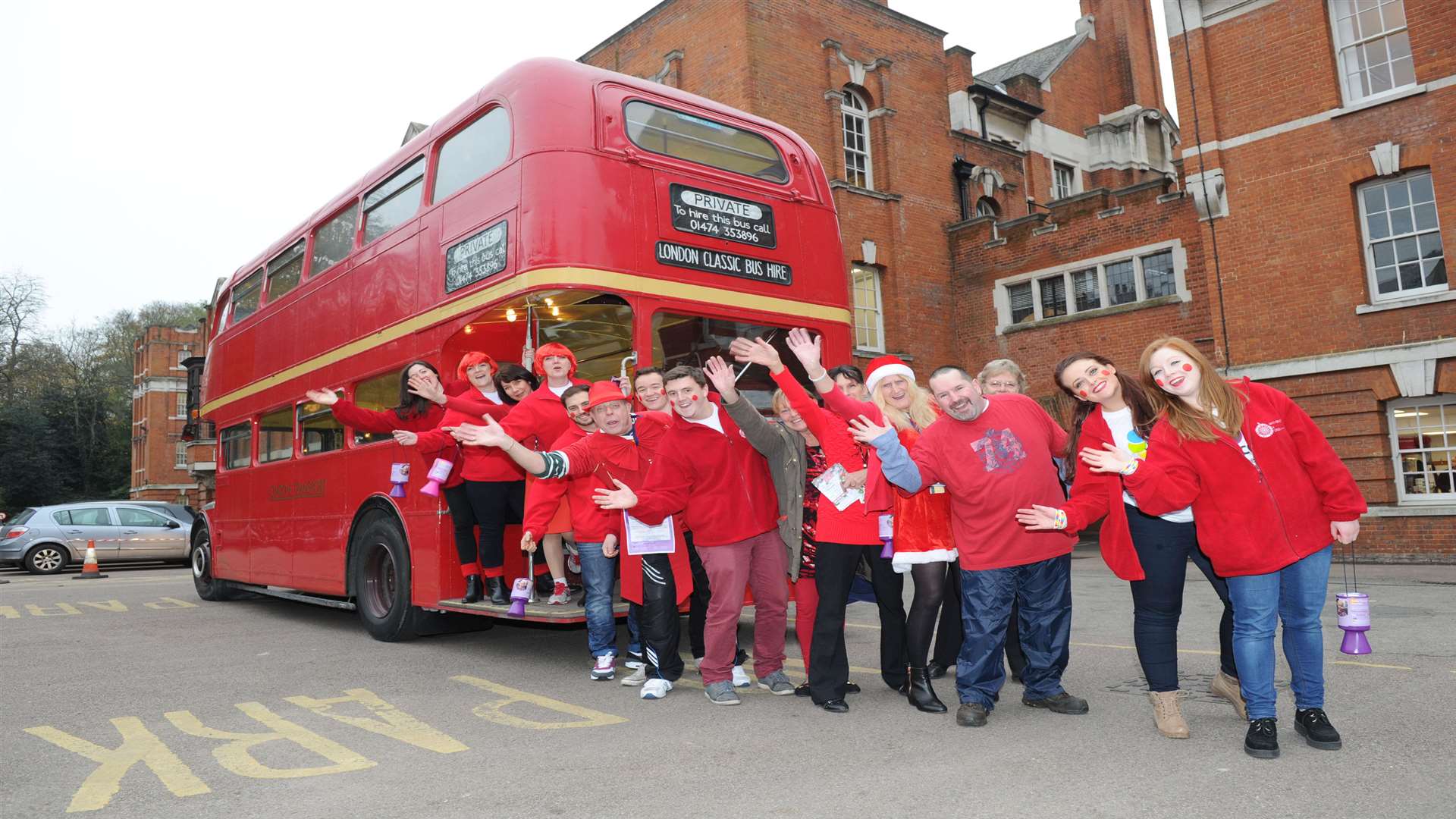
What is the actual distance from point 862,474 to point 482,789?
2363 millimetres

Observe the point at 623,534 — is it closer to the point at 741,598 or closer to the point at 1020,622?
the point at 741,598

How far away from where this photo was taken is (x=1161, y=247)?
1786 centimetres

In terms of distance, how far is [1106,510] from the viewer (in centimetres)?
446

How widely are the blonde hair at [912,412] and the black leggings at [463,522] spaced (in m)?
3.29

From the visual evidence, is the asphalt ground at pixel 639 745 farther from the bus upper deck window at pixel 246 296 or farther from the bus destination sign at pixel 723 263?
A: the bus upper deck window at pixel 246 296

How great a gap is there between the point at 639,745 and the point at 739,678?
1262 mm

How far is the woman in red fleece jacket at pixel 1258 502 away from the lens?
3971 millimetres

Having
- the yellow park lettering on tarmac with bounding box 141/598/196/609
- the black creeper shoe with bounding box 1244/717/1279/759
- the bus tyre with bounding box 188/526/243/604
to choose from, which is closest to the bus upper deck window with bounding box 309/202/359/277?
the bus tyre with bounding box 188/526/243/604

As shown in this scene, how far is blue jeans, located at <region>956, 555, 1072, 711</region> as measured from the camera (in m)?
4.71

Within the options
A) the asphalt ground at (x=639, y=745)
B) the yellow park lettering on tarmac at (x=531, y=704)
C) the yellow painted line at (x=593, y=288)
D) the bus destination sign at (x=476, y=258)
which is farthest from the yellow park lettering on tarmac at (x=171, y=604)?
the yellow park lettering on tarmac at (x=531, y=704)

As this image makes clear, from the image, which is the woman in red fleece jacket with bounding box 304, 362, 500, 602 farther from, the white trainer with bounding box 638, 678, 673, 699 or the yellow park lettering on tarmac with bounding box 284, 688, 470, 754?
the white trainer with bounding box 638, 678, 673, 699

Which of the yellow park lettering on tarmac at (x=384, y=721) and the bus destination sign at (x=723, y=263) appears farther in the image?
the bus destination sign at (x=723, y=263)

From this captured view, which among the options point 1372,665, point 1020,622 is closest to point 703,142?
point 1020,622

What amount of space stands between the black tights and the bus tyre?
32.9 feet
